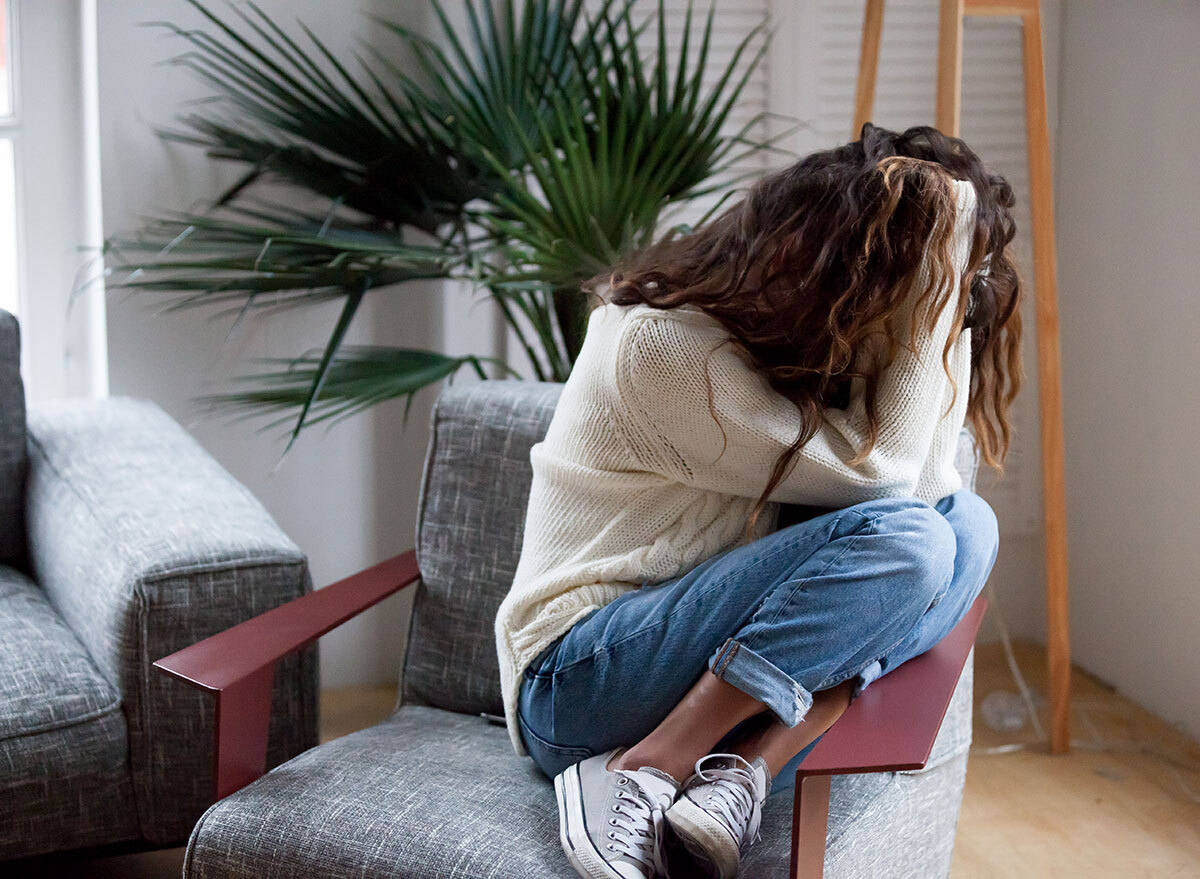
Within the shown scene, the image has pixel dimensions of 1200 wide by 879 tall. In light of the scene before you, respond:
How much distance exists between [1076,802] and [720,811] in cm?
113

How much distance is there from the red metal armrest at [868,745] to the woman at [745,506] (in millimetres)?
73

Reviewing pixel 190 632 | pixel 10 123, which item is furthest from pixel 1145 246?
pixel 10 123

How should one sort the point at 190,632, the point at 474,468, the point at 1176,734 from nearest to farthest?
the point at 190,632
the point at 474,468
the point at 1176,734

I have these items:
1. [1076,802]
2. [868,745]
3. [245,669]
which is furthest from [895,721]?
[1076,802]

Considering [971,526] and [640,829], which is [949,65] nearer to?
[971,526]

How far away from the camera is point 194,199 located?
229cm

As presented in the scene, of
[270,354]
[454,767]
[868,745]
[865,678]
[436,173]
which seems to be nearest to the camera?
[868,745]

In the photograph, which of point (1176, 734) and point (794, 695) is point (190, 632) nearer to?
point (794, 695)

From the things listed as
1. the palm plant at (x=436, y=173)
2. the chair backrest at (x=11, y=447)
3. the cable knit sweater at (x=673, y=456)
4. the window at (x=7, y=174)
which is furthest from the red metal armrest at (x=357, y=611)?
the window at (x=7, y=174)

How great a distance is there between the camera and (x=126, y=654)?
4.89ft

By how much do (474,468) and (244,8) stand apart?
45.9 inches

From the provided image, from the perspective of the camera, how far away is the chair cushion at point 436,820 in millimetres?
1158

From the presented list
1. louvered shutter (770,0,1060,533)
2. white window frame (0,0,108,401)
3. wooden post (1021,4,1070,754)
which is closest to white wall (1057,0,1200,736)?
louvered shutter (770,0,1060,533)

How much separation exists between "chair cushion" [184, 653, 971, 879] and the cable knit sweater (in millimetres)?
128
